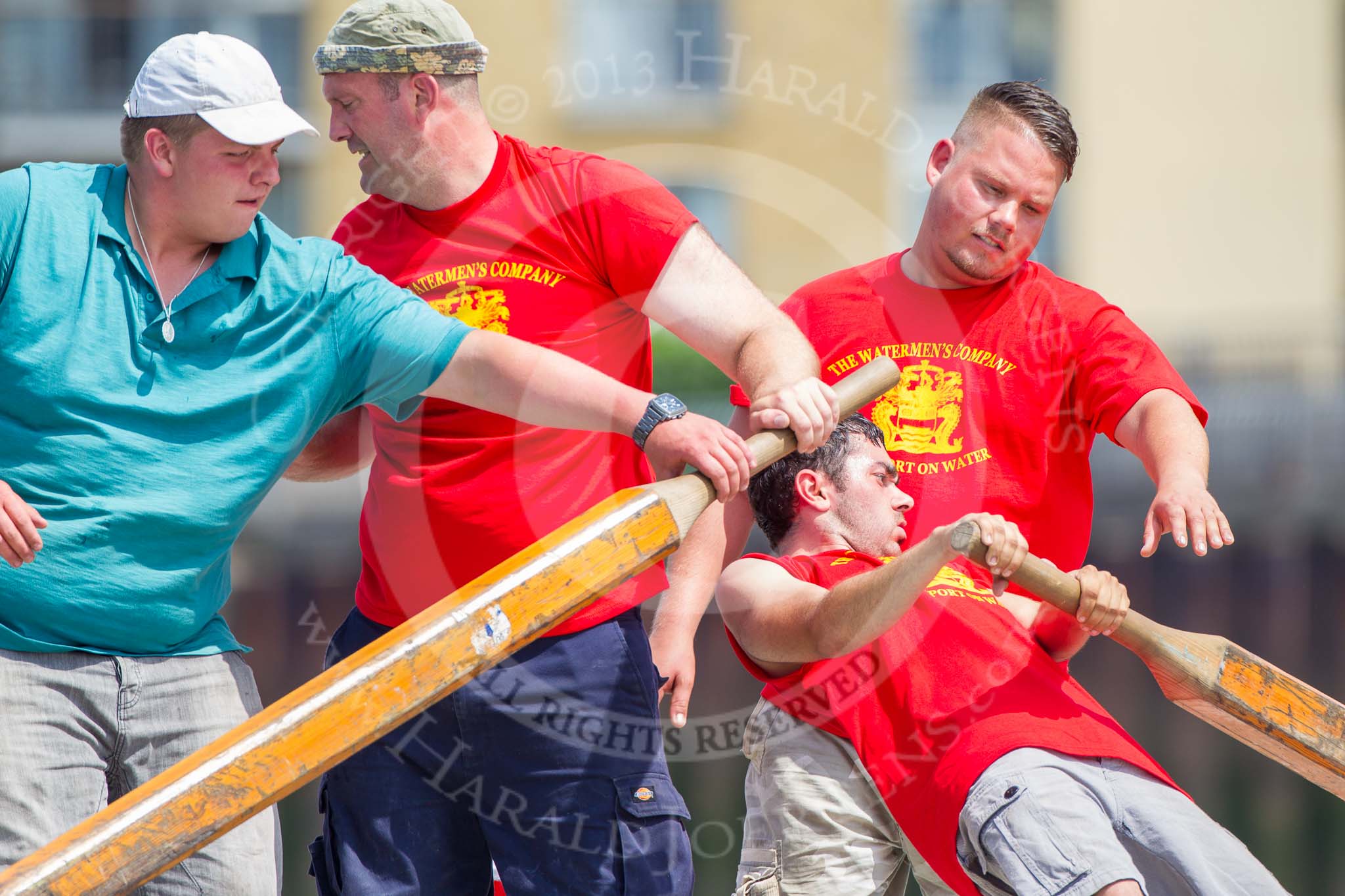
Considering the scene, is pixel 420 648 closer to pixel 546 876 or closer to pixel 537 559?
pixel 537 559

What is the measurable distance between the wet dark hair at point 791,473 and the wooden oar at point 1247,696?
77 centimetres

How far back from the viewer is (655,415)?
10.6 feet

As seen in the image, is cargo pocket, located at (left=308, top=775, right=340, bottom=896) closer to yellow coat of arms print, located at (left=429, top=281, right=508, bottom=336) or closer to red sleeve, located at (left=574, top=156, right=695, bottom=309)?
yellow coat of arms print, located at (left=429, top=281, right=508, bottom=336)

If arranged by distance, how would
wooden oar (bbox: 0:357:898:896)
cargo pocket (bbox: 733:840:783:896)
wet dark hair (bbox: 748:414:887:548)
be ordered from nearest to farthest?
wooden oar (bbox: 0:357:898:896) < cargo pocket (bbox: 733:840:783:896) < wet dark hair (bbox: 748:414:887:548)

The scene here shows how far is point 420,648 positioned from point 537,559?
28 centimetres

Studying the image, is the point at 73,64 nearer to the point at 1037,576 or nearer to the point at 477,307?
the point at 477,307

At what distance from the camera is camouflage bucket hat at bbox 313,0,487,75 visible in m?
3.57

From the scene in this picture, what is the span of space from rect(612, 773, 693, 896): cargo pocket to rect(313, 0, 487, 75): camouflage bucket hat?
1665 millimetres

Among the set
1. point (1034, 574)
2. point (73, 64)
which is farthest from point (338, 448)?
point (73, 64)

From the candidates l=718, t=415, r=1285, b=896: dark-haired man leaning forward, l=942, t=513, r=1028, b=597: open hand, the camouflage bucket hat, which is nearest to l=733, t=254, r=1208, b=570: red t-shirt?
l=718, t=415, r=1285, b=896: dark-haired man leaning forward

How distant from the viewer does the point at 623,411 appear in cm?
323

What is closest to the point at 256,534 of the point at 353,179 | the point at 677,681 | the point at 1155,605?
the point at 353,179

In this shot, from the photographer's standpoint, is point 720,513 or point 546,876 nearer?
point 546,876

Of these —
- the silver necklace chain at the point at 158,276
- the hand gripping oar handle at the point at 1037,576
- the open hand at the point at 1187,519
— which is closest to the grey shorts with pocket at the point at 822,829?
the hand gripping oar handle at the point at 1037,576
